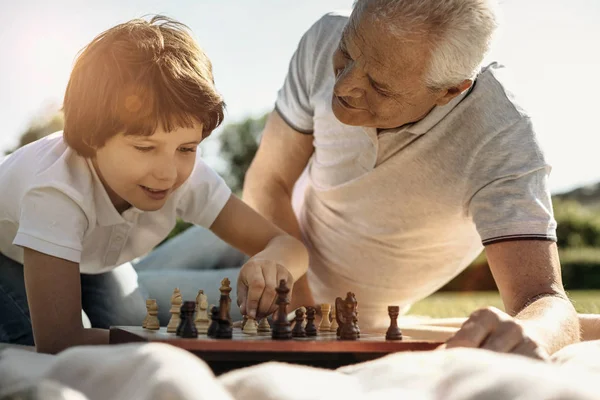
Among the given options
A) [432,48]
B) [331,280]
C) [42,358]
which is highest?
[432,48]

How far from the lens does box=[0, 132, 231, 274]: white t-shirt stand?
1.95 metres

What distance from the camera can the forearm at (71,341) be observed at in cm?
182

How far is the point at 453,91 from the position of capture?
7.78 feet

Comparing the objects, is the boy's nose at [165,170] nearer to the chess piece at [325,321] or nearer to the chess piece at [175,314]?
the chess piece at [175,314]

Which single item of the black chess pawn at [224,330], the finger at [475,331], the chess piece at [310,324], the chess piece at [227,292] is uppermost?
the finger at [475,331]

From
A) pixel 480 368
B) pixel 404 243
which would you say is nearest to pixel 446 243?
pixel 404 243

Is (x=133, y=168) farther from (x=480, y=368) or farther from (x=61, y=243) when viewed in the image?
(x=480, y=368)

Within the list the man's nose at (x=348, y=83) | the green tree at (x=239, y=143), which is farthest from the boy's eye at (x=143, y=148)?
the green tree at (x=239, y=143)

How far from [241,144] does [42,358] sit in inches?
731

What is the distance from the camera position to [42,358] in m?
1.32

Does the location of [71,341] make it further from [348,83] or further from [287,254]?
[348,83]

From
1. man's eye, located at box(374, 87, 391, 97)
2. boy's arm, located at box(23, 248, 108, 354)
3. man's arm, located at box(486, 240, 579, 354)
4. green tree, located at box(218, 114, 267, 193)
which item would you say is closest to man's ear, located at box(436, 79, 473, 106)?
man's eye, located at box(374, 87, 391, 97)

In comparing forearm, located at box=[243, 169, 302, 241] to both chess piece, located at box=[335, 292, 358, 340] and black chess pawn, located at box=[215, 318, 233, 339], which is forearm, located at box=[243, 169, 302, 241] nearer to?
chess piece, located at box=[335, 292, 358, 340]

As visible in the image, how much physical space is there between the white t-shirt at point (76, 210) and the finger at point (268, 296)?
1.64ft
